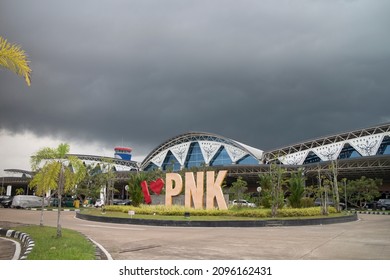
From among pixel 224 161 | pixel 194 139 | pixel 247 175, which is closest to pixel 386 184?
pixel 247 175

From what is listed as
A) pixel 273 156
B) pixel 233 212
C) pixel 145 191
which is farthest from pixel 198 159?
pixel 233 212

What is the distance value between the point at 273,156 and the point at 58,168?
A: 46476mm

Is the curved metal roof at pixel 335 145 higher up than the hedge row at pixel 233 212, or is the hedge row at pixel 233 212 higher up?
the curved metal roof at pixel 335 145

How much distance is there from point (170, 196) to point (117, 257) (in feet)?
46.1

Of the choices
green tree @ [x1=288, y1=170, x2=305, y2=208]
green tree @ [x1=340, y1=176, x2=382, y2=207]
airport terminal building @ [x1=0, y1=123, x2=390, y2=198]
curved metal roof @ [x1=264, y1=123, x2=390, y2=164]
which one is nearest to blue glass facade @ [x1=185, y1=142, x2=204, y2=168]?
airport terminal building @ [x1=0, y1=123, x2=390, y2=198]

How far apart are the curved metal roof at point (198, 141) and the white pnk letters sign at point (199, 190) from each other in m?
35.8

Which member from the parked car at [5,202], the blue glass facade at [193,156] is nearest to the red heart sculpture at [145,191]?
the parked car at [5,202]

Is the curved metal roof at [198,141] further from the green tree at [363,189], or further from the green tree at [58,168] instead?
the green tree at [58,168]

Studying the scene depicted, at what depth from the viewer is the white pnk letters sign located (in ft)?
60.9

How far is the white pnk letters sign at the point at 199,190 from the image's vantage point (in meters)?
18.6

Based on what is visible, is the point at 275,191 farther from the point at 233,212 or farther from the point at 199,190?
the point at 199,190
